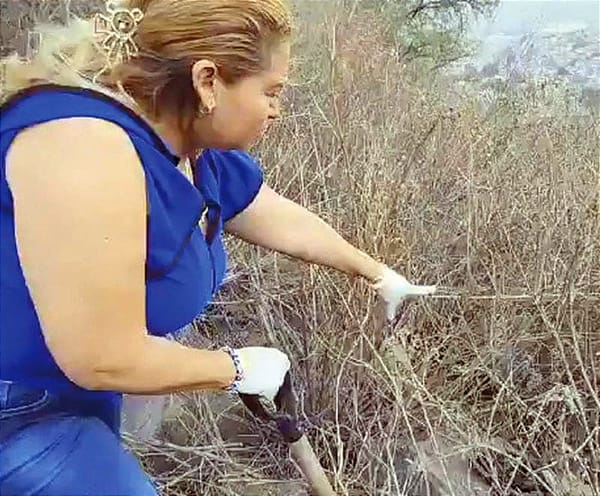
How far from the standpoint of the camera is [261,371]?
99 cm

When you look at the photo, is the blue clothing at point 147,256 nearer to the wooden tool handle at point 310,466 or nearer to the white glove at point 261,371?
the white glove at point 261,371

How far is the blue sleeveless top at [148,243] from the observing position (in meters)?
0.80

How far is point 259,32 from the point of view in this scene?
844 mm

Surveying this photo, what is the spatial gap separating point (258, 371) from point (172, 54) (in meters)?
0.34

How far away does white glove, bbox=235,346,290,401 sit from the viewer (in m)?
0.97

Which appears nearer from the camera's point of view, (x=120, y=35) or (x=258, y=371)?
(x=120, y=35)

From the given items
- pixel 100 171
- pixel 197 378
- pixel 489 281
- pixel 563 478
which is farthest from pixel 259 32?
pixel 563 478

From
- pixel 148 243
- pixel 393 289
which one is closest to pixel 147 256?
pixel 148 243

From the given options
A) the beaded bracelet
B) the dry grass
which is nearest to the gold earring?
the beaded bracelet

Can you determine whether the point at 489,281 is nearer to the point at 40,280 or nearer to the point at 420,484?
the point at 420,484

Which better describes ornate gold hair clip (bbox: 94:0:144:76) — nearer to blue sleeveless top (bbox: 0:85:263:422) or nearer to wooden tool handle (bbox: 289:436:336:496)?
blue sleeveless top (bbox: 0:85:263:422)

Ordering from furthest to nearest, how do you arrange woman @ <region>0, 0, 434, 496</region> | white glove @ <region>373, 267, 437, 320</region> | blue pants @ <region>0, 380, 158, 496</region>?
1. white glove @ <region>373, 267, 437, 320</region>
2. blue pants @ <region>0, 380, 158, 496</region>
3. woman @ <region>0, 0, 434, 496</region>

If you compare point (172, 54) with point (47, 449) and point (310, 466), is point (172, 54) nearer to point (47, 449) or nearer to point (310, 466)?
point (47, 449)

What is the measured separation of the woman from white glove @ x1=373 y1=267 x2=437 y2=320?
0.24 metres
